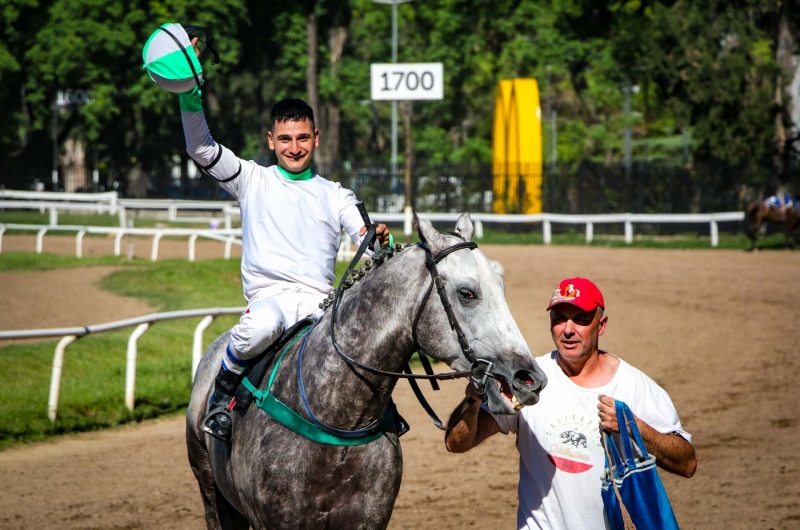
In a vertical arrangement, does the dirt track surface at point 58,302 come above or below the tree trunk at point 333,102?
below

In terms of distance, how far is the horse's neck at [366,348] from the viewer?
12.6 ft

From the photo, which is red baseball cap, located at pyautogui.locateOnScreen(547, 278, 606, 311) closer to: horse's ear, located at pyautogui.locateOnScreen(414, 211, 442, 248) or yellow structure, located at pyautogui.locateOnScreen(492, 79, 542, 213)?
horse's ear, located at pyautogui.locateOnScreen(414, 211, 442, 248)

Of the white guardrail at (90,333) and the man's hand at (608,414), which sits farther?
the white guardrail at (90,333)

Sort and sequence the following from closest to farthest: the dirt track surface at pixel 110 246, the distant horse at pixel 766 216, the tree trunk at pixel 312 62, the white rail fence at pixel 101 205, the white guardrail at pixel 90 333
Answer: the white guardrail at pixel 90 333 < the dirt track surface at pixel 110 246 < the distant horse at pixel 766 216 < the white rail fence at pixel 101 205 < the tree trunk at pixel 312 62

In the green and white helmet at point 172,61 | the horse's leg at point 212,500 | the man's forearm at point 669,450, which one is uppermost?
the green and white helmet at point 172,61

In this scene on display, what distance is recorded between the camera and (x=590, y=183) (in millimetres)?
30531

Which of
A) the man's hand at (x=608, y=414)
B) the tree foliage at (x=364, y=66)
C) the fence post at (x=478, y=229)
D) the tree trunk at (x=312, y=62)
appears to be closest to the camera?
the man's hand at (x=608, y=414)

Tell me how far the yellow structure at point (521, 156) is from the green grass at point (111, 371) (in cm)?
1559

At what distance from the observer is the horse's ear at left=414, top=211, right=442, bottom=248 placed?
3695mm

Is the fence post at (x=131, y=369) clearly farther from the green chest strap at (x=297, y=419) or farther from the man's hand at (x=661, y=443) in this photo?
the man's hand at (x=661, y=443)

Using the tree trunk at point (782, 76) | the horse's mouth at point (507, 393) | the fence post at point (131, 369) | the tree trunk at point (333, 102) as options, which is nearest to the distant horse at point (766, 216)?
the tree trunk at point (782, 76)

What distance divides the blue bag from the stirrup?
1.61 m

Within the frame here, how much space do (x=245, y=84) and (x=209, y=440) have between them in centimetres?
4853

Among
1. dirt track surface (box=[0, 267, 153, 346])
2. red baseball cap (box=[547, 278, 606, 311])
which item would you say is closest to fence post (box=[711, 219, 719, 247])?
dirt track surface (box=[0, 267, 153, 346])
